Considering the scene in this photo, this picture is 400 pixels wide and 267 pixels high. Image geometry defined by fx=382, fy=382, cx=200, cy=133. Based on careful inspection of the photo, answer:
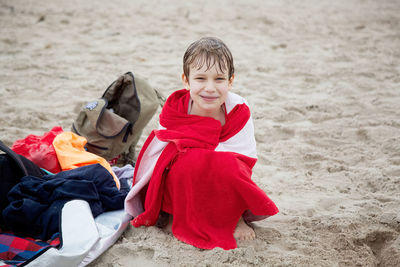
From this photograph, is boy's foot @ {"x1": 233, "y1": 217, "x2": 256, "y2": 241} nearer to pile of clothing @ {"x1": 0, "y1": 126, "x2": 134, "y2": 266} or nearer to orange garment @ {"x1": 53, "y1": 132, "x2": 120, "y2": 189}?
pile of clothing @ {"x1": 0, "y1": 126, "x2": 134, "y2": 266}

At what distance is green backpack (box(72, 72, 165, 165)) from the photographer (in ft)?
9.96

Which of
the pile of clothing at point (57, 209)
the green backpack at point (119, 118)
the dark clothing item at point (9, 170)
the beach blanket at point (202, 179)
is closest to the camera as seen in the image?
the pile of clothing at point (57, 209)

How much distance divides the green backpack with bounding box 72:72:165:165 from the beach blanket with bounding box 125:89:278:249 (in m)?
0.75

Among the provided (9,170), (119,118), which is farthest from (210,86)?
(9,170)

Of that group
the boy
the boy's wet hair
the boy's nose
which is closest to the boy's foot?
the boy

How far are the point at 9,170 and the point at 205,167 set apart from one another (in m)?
1.24

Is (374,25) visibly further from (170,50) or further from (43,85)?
(43,85)

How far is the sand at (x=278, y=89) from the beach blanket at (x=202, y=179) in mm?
122

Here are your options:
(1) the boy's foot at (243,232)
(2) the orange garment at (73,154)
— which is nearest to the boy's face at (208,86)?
(1) the boy's foot at (243,232)

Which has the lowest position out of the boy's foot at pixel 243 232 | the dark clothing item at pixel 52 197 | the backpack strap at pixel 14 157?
the boy's foot at pixel 243 232

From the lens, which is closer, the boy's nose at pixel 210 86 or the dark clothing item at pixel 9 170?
the boy's nose at pixel 210 86

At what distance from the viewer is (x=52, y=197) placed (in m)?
2.28

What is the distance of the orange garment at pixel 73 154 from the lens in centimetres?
272

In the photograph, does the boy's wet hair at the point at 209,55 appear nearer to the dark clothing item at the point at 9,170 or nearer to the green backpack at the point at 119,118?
the green backpack at the point at 119,118
